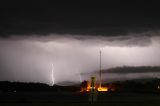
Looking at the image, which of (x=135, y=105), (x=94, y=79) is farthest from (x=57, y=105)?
(x=135, y=105)

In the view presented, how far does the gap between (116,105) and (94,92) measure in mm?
3400

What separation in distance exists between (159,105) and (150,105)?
83 cm

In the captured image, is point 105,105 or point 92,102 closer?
point 105,105

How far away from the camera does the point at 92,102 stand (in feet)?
154

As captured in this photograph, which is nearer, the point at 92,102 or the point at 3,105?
the point at 3,105

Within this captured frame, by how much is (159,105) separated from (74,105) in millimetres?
7709

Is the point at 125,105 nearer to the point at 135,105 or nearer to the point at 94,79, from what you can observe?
the point at 135,105

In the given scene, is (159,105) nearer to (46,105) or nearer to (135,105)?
(135,105)

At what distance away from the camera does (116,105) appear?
43.2m

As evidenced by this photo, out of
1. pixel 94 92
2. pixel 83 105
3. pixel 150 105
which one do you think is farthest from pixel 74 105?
pixel 150 105

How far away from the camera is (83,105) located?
42.6 meters

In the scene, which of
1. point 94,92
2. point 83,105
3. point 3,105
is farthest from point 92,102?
point 3,105

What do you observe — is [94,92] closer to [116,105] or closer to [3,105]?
[116,105]

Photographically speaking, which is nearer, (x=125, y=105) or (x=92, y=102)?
(x=125, y=105)
